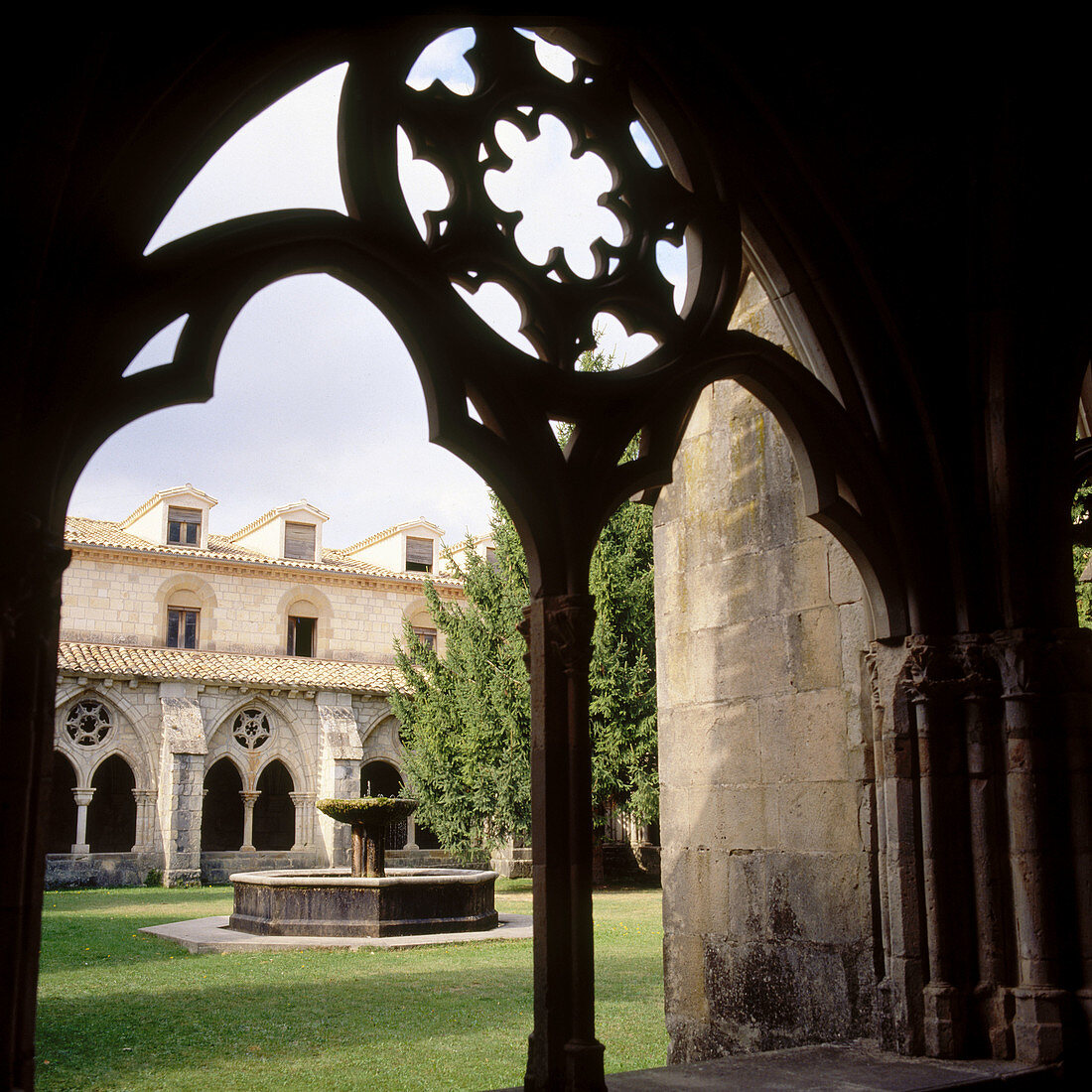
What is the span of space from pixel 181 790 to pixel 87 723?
1.88 m

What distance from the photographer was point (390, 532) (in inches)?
1071

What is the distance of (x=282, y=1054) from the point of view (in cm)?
544

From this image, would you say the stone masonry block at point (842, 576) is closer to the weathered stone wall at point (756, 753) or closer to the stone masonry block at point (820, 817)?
the weathered stone wall at point (756, 753)

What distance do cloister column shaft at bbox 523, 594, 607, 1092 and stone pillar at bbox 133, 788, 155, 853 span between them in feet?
55.4

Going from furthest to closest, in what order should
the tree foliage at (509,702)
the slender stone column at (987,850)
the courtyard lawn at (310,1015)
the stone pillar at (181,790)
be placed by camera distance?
the stone pillar at (181,790) → the tree foliage at (509,702) → the courtyard lawn at (310,1015) → the slender stone column at (987,850)

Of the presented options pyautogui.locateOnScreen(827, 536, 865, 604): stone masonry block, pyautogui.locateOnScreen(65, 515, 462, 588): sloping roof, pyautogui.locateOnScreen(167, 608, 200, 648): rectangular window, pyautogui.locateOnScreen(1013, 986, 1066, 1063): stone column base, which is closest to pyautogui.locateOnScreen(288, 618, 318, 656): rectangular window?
pyautogui.locateOnScreen(65, 515, 462, 588): sloping roof

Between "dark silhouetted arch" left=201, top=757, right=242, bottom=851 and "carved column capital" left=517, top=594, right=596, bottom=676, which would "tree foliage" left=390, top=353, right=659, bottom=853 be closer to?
"dark silhouetted arch" left=201, top=757, right=242, bottom=851

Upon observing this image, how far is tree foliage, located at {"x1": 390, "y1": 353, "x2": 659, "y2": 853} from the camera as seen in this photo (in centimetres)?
1683

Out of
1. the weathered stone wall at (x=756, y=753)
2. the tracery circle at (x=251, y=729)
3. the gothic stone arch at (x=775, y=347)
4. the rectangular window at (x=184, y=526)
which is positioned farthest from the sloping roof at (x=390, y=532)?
the gothic stone arch at (x=775, y=347)

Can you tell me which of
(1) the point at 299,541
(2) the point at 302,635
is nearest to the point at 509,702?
(2) the point at 302,635

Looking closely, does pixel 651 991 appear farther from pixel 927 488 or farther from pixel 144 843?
pixel 144 843

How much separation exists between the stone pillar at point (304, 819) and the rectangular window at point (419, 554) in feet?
26.0

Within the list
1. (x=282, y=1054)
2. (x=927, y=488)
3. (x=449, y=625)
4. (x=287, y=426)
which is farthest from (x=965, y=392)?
(x=287, y=426)

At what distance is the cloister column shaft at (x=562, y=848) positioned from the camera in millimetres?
2783
